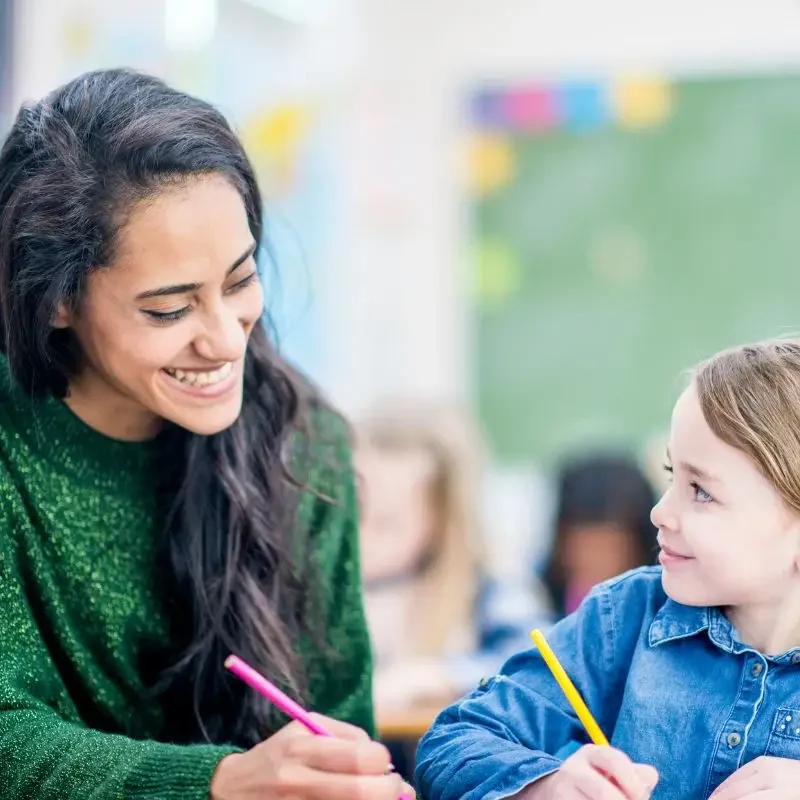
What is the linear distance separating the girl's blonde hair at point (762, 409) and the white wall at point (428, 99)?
10.5 ft

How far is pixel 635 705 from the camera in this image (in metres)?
1.08

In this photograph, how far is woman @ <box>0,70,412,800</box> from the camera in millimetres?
1189

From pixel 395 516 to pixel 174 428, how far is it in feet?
4.45

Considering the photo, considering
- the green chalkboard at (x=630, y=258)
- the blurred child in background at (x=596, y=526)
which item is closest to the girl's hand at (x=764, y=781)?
the blurred child in background at (x=596, y=526)

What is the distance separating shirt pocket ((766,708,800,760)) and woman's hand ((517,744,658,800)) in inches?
4.0

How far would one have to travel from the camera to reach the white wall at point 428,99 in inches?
168

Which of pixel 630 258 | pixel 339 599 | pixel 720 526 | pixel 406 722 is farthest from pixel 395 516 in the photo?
pixel 630 258

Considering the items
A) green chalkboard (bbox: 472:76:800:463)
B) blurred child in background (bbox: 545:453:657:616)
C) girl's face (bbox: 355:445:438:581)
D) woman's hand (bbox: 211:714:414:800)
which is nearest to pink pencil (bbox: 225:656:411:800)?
woman's hand (bbox: 211:714:414:800)

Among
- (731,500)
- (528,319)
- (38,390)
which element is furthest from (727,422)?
(528,319)

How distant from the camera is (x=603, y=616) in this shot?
3.76 ft

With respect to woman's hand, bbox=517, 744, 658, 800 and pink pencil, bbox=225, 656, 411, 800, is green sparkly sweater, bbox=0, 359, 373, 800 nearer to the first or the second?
pink pencil, bbox=225, 656, 411, 800

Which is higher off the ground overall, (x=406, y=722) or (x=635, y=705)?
(x=635, y=705)

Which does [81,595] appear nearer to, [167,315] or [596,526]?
[167,315]

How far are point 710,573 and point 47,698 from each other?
0.63m
